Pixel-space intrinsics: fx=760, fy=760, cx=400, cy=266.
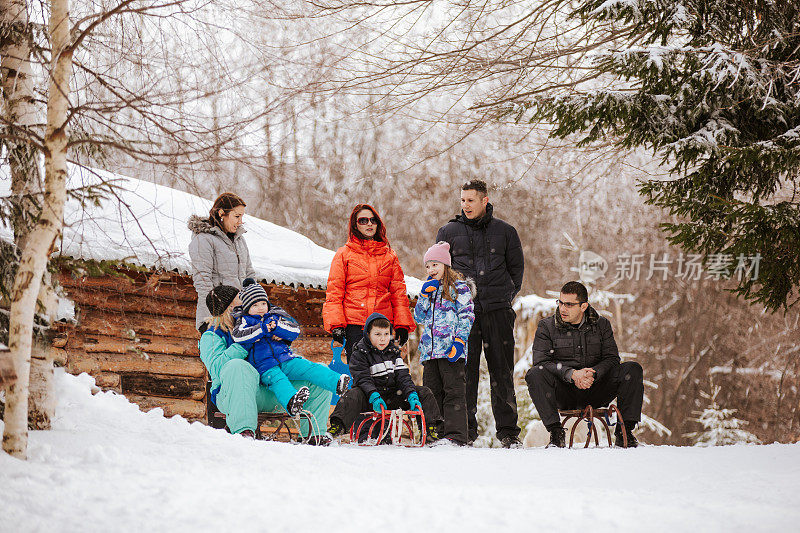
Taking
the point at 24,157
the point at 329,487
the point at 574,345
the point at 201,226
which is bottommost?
the point at 329,487

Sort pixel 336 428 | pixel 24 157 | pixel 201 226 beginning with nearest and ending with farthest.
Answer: pixel 24 157 < pixel 336 428 < pixel 201 226

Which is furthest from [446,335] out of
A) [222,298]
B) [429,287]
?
[222,298]

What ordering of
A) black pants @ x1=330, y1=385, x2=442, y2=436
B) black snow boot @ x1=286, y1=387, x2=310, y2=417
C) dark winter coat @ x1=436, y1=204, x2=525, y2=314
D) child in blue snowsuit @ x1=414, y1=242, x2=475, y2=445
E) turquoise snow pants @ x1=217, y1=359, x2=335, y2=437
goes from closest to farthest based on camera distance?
turquoise snow pants @ x1=217, y1=359, x2=335, y2=437
black snow boot @ x1=286, y1=387, x2=310, y2=417
black pants @ x1=330, y1=385, x2=442, y2=436
child in blue snowsuit @ x1=414, y1=242, x2=475, y2=445
dark winter coat @ x1=436, y1=204, x2=525, y2=314

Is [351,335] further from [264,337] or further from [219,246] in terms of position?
[219,246]

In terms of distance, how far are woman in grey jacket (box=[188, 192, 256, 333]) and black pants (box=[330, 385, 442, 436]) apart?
126 centimetres

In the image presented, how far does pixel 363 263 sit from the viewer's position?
6.07m

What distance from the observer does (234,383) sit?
16.8 ft

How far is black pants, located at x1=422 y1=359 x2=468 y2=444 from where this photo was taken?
18.1 ft

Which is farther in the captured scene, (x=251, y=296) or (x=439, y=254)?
(x=439, y=254)

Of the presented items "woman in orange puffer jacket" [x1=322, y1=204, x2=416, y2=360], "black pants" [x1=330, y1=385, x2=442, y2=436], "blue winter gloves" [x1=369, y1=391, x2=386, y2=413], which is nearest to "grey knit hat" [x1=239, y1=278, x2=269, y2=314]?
"woman in orange puffer jacket" [x1=322, y1=204, x2=416, y2=360]

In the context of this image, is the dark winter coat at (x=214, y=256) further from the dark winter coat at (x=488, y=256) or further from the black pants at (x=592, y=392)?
the black pants at (x=592, y=392)

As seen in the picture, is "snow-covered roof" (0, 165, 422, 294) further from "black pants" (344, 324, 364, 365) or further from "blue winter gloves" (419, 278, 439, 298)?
"blue winter gloves" (419, 278, 439, 298)

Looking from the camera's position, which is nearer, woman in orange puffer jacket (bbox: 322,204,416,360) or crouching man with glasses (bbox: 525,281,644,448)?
crouching man with glasses (bbox: 525,281,644,448)

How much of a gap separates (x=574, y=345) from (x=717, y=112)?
2195 mm
